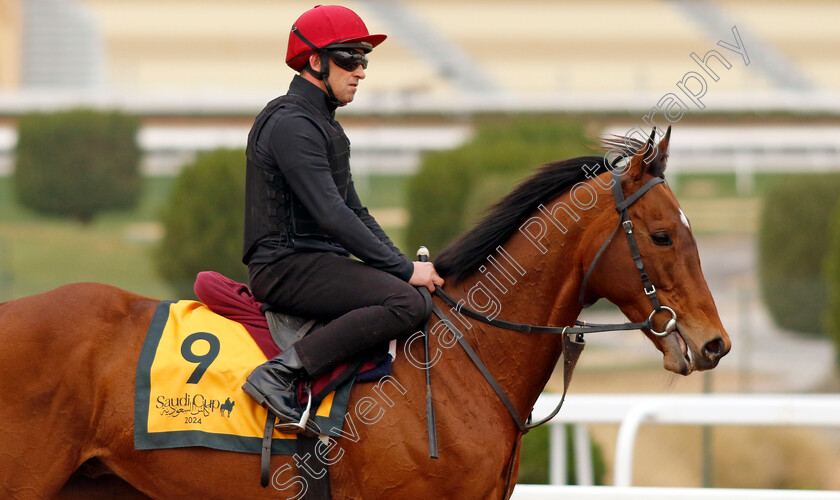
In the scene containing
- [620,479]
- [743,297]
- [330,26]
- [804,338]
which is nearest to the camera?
[330,26]

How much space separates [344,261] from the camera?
3340mm

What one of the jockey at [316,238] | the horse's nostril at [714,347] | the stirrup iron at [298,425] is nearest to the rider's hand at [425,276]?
the jockey at [316,238]

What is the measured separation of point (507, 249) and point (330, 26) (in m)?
1.07

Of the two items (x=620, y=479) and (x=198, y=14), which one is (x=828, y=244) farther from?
(x=198, y=14)

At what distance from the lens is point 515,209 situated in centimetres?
348

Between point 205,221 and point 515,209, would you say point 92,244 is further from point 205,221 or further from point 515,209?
point 515,209

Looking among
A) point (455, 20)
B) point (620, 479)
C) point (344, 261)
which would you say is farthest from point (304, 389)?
point (455, 20)

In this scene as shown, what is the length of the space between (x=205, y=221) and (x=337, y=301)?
1344cm

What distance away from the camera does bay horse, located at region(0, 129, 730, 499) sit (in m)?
3.16

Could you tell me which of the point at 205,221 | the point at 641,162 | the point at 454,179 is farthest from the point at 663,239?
the point at 454,179

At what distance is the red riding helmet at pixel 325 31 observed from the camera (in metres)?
3.41

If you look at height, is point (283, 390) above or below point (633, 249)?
below

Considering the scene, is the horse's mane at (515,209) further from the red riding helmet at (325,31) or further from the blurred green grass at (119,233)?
the blurred green grass at (119,233)

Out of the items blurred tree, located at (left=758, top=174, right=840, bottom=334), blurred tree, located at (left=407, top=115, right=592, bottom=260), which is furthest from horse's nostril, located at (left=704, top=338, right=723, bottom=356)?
blurred tree, located at (left=407, top=115, right=592, bottom=260)
